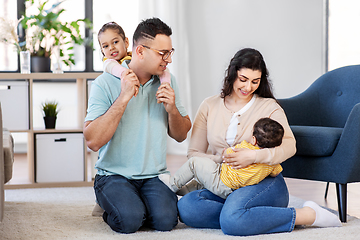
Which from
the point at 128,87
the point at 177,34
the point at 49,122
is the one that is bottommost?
the point at 49,122

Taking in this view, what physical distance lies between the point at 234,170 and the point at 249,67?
1.46 ft

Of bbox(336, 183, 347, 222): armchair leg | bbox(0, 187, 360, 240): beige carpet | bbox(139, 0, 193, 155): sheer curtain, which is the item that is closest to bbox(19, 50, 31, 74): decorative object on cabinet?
bbox(0, 187, 360, 240): beige carpet

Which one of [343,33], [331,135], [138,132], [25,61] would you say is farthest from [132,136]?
[343,33]

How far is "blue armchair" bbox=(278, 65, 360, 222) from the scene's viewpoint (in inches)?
77.2

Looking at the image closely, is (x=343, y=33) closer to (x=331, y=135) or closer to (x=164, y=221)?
(x=331, y=135)

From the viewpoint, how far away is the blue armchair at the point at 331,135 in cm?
196

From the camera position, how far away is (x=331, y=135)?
2.03m

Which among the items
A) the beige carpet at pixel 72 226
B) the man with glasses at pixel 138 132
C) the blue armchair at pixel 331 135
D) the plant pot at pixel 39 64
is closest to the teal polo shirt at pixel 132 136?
the man with glasses at pixel 138 132

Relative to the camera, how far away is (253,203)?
5.53 ft

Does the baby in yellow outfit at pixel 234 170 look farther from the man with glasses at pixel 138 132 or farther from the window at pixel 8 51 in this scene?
the window at pixel 8 51

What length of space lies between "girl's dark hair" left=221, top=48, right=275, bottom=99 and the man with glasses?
0.25 meters

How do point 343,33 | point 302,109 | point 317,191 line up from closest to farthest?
point 302,109, point 317,191, point 343,33

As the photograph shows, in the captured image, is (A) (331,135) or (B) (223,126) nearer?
(B) (223,126)

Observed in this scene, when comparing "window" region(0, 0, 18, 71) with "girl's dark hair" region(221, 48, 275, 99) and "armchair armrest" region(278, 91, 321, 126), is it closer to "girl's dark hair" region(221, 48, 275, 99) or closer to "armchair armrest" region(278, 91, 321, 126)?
"armchair armrest" region(278, 91, 321, 126)
